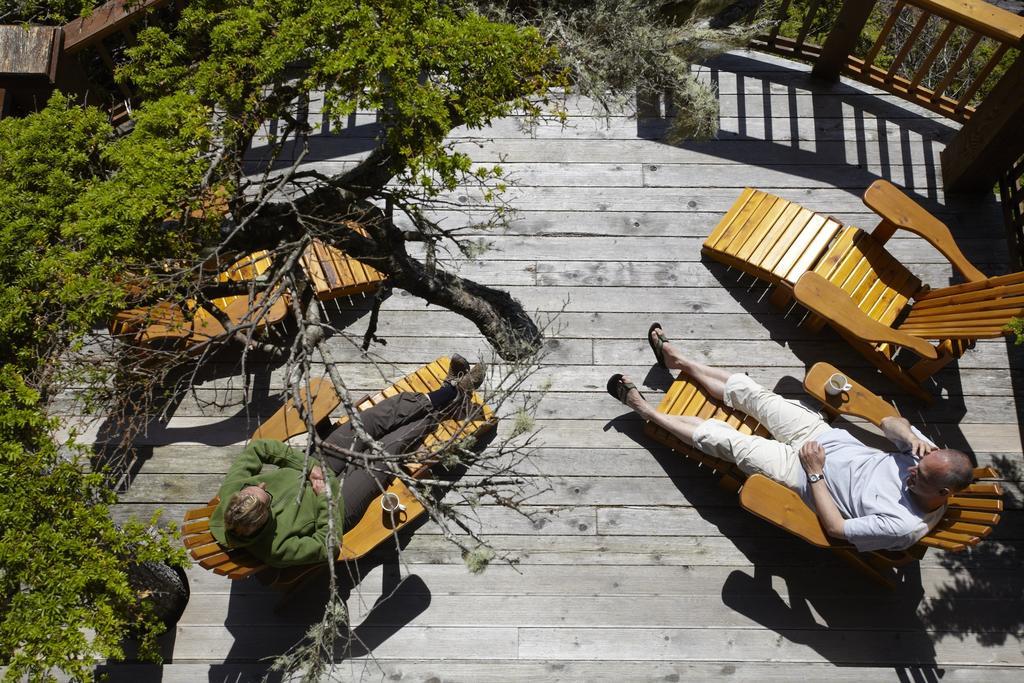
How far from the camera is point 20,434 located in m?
2.75

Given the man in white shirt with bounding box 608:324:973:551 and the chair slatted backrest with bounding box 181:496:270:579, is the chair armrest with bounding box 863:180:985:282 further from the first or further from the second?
the chair slatted backrest with bounding box 181:496:270:579

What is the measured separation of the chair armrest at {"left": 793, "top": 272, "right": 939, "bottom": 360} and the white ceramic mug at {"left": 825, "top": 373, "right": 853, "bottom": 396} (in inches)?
8.6

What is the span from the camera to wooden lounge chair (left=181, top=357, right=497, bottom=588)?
313 centimetres

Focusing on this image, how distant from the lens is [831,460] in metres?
3.43

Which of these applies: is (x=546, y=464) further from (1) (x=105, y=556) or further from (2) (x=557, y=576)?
(1) (x=105, y=556)

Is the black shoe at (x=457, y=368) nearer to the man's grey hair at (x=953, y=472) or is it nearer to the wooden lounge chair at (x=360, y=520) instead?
the wooden lounge chair at (x=360, y=520)

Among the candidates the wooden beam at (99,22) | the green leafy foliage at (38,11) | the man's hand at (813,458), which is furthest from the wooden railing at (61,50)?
the man's hand at (813,458)

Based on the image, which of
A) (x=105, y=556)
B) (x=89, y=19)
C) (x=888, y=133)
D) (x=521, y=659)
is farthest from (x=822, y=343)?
(x=89, y=19)

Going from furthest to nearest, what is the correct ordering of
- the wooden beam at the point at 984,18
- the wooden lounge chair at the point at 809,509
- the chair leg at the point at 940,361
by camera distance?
the wooden beam at the point at 984,18
the chair leg at the point at 940,361
the wooden lounge chair at the point at 809,509

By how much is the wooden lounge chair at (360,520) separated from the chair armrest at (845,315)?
5.18 feet

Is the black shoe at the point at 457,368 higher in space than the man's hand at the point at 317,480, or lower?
higher

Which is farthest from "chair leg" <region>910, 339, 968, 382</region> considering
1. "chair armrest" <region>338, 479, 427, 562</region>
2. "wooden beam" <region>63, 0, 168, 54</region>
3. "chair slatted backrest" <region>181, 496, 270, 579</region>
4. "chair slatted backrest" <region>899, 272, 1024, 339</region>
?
"wooden beam" <region>63, 0, 168, 54</region>

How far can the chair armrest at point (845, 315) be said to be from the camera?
351cm

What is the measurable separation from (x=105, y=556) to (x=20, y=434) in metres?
0.55
